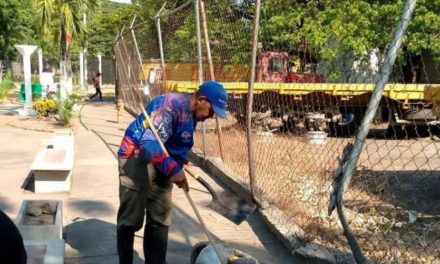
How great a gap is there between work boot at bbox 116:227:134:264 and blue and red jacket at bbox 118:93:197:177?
588 mm

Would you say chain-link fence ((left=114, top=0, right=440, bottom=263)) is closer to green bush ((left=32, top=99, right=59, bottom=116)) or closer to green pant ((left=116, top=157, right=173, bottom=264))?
green pant ((left=116, top=157, right=173, bottom=264))

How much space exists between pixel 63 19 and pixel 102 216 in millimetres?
12018

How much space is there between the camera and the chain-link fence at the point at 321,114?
16.0 ft

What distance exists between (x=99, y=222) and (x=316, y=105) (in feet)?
28.8

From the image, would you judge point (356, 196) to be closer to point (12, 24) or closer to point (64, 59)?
point (64, 59)

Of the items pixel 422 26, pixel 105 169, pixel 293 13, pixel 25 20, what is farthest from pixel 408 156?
pixel 25 20

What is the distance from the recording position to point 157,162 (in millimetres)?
3717

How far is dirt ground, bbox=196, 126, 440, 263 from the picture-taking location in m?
5.03

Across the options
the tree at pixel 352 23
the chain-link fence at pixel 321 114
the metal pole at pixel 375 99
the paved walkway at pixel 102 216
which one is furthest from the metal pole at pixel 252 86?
the tree at pixel 352 23

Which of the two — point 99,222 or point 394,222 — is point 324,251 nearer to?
point 394,222

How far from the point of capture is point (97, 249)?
5.00 m

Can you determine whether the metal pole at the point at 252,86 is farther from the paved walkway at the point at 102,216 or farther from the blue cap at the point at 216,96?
the blue cap at the point at 216,96

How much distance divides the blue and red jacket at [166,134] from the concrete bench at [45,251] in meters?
0.81

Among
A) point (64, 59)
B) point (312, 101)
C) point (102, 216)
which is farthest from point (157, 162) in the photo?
point (64, 59)
